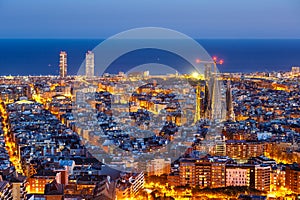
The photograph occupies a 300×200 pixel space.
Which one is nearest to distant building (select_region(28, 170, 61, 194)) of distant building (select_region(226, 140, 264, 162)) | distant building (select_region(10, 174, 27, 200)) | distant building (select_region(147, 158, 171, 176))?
distant building (select_region(10, 174, 27, 200))

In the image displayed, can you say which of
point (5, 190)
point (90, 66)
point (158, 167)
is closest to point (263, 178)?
point (158, 167)

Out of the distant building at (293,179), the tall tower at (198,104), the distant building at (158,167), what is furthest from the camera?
the tall tower at (198,104)

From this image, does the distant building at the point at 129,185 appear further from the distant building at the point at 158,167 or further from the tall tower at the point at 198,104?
the tall tower at the point at 198,104

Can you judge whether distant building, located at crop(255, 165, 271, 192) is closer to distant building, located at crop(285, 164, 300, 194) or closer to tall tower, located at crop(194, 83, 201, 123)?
distant building, located at crop(285, 164, 300, 194)

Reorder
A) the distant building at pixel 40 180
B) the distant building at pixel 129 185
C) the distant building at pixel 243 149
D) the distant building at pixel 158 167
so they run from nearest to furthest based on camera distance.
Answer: the distant building at pixel 129 185 → the distant building at pixel 40 180 → the distant building at pixel 158 167 → the distant building at pixel 243 149

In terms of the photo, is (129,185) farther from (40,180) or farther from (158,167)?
(158,167)

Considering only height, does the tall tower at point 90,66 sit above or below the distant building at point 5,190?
above

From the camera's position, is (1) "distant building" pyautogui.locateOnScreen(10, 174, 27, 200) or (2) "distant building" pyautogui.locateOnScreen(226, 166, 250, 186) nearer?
(1) "distant building" pyautogui.locateOnScreen(10, 174, 27, 200)

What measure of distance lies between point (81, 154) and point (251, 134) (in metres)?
2.77

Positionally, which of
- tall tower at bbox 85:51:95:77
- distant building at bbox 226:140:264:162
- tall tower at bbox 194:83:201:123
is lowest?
distant building at bbox 226:140:264:162

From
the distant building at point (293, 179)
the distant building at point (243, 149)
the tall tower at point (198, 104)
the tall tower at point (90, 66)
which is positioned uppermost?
the tall tower at point (90, 66)

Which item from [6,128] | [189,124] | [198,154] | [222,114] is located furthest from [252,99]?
[198,154]

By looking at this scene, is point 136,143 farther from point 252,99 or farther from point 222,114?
point 252,99

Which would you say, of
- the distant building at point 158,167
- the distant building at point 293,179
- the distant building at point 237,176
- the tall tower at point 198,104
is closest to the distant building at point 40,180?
the distant building at point 158,167
